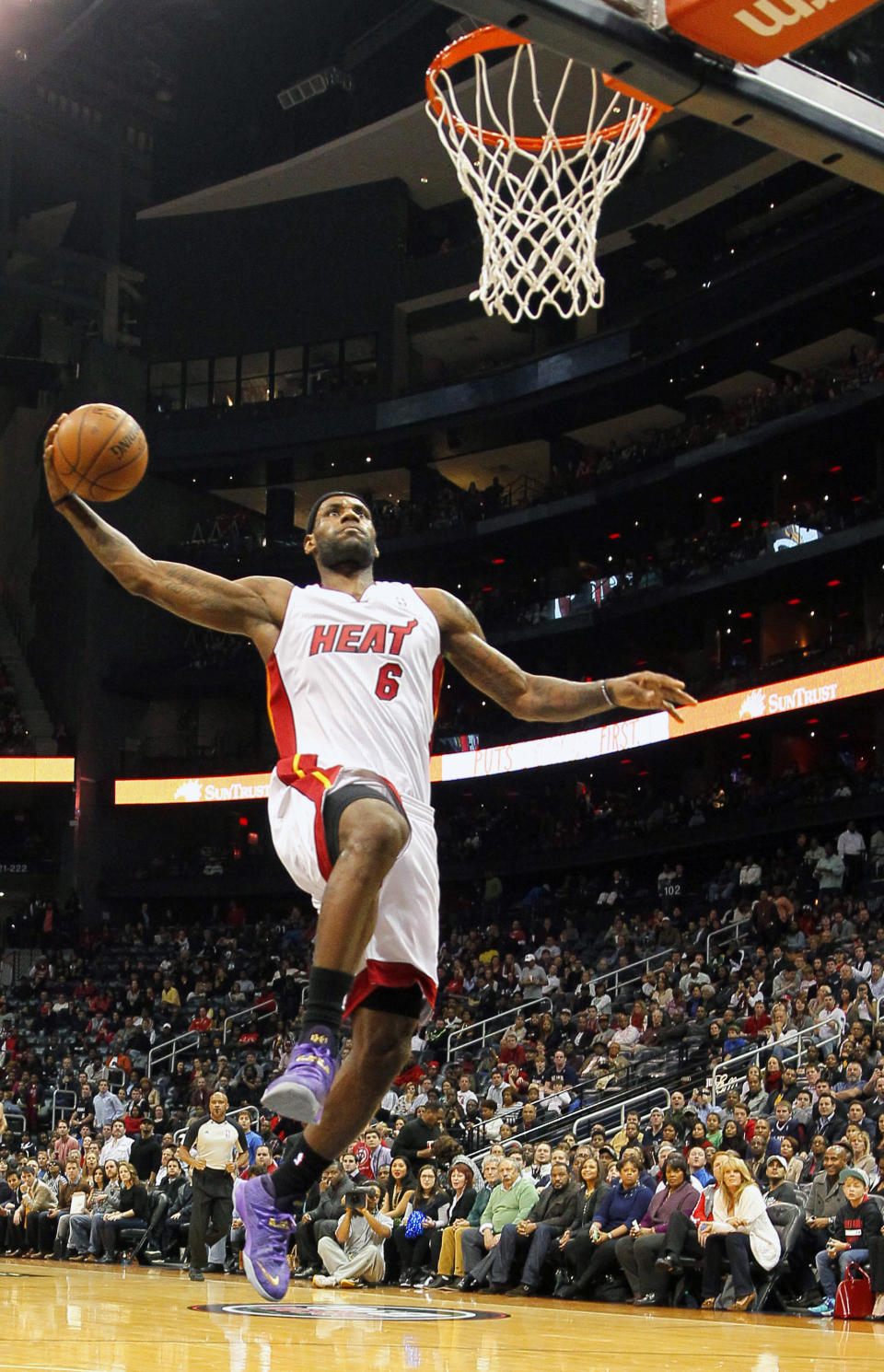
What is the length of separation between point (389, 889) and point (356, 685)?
23.0 inches

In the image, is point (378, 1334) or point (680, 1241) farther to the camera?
point (680, 1241)

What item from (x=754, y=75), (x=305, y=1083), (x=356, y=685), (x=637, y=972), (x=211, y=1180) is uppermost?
(x=754, y=75)

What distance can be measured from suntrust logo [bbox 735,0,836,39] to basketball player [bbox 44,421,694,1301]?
1967 millimetres

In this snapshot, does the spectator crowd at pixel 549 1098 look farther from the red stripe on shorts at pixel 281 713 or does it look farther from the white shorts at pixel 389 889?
the red stripe on shorts at pixel 281 713

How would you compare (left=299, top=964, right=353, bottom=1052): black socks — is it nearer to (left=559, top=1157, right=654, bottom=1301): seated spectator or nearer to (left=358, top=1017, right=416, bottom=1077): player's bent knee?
(left=358, top=1017, right=416, bottom=1077): player's bent knee

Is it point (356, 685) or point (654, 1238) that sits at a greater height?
point (356, 685)

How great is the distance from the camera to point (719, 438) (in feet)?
93.2

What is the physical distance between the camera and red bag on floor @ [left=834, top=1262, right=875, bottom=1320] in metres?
10.6

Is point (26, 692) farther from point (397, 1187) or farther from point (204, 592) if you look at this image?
point (204, 592)

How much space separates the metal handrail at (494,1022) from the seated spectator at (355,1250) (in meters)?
8.28

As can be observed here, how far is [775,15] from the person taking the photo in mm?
4855

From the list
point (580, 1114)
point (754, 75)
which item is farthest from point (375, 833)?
point (580, 1114)

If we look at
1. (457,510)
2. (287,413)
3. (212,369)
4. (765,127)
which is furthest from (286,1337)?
(212,369)

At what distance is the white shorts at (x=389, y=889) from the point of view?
4.17 metres
